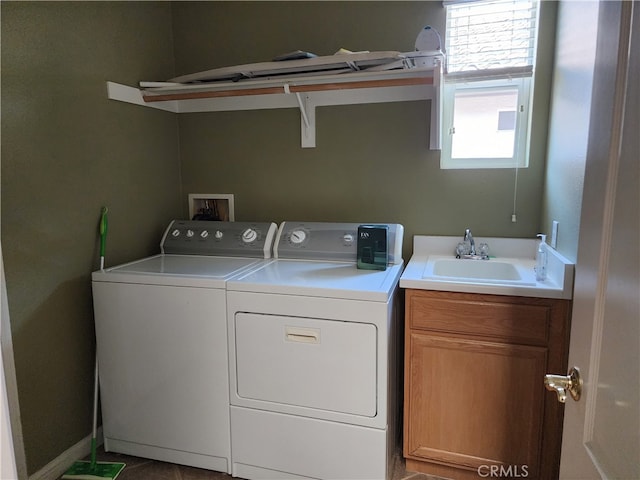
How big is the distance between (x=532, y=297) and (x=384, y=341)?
0.61m

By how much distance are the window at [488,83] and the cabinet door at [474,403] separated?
989mm

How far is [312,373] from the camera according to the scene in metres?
1.66

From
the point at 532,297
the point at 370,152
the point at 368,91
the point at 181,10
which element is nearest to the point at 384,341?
the point at 532,297

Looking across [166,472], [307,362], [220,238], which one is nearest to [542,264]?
[307,362]

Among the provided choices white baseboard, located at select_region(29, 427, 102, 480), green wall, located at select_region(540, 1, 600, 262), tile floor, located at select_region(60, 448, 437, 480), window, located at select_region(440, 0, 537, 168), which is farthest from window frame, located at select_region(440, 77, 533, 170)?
white baseboard, located at select_region(29, 427, 102, 480)

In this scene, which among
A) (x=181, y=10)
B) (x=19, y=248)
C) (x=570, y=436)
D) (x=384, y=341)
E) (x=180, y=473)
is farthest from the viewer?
(x=181, y=10)

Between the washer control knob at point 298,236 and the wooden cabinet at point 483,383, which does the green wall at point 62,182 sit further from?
the wooden cabinet at point 483,383

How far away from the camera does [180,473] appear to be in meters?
1.92

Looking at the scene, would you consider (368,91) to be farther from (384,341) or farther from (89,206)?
(89,206)

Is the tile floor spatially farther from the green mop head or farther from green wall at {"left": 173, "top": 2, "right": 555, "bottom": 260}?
green wall at {"left": 173, "top": 2, "right": 555, "bottom": 260}

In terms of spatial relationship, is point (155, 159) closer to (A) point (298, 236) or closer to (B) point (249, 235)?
(B) point (249, 235)

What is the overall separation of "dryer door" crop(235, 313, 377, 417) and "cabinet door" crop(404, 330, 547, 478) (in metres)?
0.31

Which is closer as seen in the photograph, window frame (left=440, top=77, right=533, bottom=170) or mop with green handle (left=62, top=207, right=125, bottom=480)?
mop with green handle (left=62, top=207, right=125, bottom=480)

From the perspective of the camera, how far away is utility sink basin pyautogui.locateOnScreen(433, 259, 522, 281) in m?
2.04
